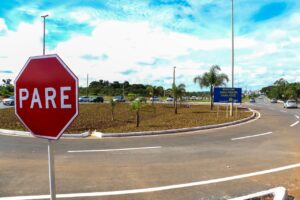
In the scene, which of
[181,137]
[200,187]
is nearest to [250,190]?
[200,187]

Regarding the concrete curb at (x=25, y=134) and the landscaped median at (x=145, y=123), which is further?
the landscaped median at (x=145, y=123)

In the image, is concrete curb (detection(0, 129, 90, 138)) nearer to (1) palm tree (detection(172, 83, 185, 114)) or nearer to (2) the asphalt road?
(2) the asphalt road

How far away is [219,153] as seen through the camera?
1193 cm

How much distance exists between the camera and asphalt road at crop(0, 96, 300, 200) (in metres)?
7.43

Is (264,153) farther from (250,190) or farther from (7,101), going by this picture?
(7,101)

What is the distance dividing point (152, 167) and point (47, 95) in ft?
22.1

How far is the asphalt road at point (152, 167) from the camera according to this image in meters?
7.43

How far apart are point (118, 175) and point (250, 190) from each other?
3210 mm

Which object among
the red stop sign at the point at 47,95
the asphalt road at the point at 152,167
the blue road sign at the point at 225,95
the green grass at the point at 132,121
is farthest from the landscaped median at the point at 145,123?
the red stop sign at the point at 47,95

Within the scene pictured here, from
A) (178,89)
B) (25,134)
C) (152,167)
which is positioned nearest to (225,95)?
(178,89)

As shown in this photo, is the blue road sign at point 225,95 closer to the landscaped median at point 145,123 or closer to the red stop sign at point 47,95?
the landscaped median at point 145,123

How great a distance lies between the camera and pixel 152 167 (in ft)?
31.8

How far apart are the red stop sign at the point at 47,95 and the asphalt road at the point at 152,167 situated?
3.96 meters

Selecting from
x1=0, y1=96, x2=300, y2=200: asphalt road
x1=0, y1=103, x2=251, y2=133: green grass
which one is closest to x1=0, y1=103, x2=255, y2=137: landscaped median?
x1=0, y1=103, x2=251, y2=133: green grass
